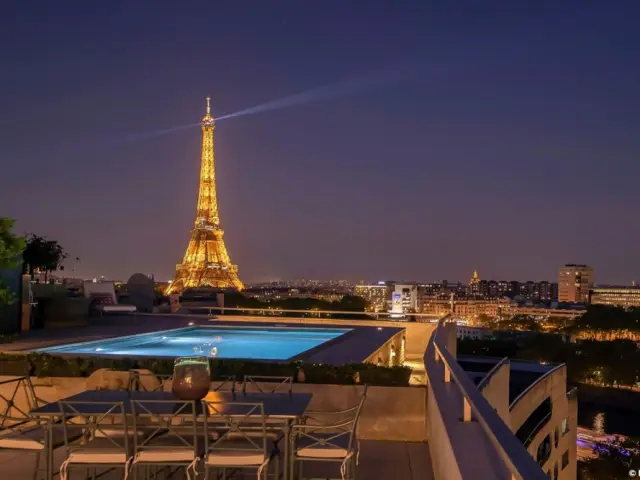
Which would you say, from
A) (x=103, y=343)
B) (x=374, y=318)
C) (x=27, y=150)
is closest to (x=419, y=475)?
(x=103, y=343)

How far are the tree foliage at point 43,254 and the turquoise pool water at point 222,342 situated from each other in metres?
15.5

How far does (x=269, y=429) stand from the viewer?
420 centimetres

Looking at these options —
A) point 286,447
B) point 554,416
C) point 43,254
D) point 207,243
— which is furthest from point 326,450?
point 207,243

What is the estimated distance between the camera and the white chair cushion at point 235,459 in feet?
12.4

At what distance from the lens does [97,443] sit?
163 inches

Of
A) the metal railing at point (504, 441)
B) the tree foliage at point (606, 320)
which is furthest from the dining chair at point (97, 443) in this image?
the tree foliage at point (606, 320)

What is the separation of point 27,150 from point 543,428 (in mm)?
37798

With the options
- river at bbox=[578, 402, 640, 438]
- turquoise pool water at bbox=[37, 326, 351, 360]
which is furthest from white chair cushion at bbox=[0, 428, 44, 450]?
river at bbox=[578, 402, 640, 438]

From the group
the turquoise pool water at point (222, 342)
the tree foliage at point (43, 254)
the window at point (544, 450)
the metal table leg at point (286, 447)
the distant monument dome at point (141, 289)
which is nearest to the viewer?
the metal table leg at point (286, 447)

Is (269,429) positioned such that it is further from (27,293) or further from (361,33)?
(361,33)

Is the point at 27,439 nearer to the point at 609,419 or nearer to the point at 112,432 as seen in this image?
the point at 112,432

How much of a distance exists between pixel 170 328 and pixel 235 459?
529 inches

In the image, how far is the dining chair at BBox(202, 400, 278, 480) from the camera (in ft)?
12.5

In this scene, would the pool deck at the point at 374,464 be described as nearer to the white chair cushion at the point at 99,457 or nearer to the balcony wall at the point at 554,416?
the white chair cushion at the point at 99,457
